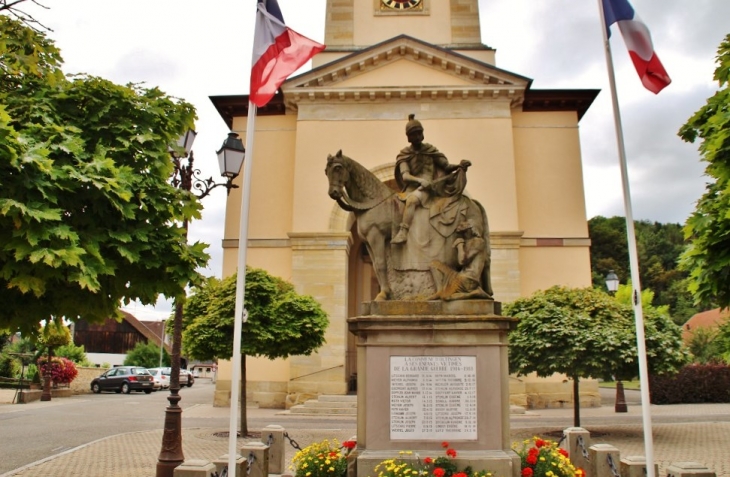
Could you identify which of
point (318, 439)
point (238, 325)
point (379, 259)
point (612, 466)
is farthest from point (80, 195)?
point (318, 439)

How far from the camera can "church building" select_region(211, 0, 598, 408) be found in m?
25.2

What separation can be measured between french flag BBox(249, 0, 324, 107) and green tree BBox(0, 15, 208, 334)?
1.54 metres

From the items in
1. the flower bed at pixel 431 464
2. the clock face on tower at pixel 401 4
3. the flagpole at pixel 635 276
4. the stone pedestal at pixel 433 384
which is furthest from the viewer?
the clock face on tower at pixel 401 4

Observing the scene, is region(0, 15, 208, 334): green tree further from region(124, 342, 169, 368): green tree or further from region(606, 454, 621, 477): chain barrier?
region(124, 342, 169, 368): green tree

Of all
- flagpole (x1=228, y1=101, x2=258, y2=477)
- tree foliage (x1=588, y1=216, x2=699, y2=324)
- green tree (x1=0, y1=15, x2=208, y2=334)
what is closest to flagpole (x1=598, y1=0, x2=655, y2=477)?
flagpole (x1=228, y1=101, x2=258, y2=477)

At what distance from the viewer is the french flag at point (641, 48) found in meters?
8.06

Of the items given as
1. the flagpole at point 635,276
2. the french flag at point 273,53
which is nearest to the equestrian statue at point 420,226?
the french flag at point 273,53

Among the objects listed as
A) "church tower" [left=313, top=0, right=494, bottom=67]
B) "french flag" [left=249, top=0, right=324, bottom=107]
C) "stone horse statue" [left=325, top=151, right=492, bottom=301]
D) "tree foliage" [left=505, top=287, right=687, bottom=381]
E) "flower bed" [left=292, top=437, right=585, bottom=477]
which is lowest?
"flower bed" [left=292, top=437, right=585, bottom=477]

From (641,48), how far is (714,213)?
2.42m

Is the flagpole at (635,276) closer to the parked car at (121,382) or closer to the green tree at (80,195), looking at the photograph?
the green tree at (80,195)

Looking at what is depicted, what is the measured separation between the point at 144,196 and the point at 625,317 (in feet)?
41.4

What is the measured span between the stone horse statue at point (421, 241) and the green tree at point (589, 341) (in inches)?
303

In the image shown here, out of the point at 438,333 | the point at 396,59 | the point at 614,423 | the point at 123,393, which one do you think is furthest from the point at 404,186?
the point at 123,393

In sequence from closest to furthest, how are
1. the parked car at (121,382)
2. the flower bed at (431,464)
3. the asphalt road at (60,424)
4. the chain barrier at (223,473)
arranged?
the flower bed at (431,464) < the chain barrier at (223,473) < the asphalt road at (60,424) < the parked car at (121,382)
